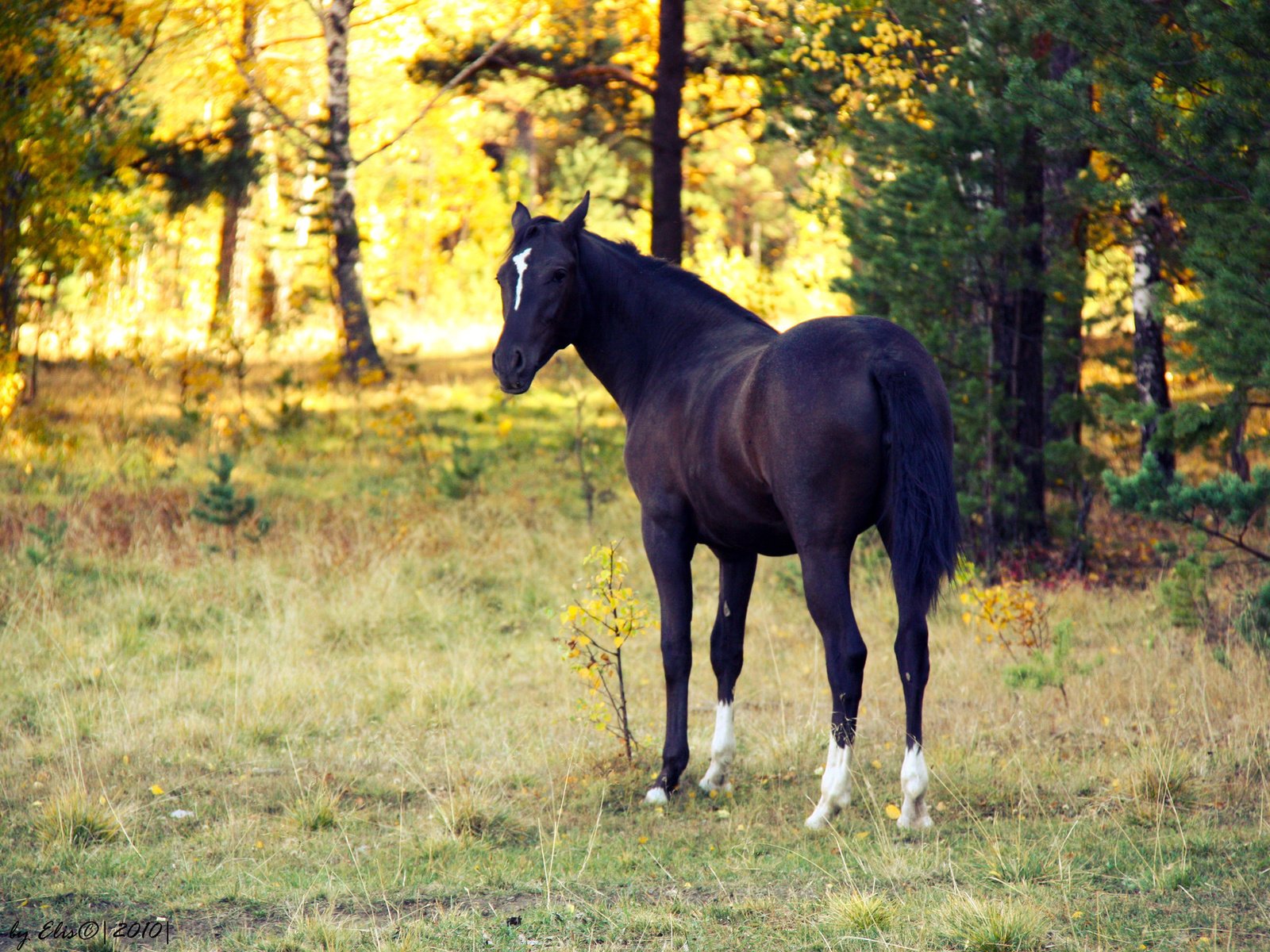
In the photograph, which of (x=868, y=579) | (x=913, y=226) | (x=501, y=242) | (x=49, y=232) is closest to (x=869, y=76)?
(x=913, y=226)

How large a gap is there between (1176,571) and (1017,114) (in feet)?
10.6

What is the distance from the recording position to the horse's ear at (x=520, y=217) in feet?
16.8

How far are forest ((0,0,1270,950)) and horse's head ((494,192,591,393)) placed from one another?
0.77m

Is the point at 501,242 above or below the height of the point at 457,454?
above

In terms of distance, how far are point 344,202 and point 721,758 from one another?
1236cm

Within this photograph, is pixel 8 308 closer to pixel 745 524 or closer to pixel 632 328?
pixel 632 328

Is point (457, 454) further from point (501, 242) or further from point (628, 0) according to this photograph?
point (501, 242)

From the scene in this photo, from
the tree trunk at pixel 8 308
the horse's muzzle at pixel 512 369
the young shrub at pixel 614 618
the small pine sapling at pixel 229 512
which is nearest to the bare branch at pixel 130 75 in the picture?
the tree trunk at pixel 8 308

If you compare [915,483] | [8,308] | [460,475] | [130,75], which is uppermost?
[130,75]

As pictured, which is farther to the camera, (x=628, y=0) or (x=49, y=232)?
(x=628, y=0)

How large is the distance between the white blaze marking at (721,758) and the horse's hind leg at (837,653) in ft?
2.04

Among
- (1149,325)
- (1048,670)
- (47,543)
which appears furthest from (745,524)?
(47,543)

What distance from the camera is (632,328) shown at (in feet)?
17.6

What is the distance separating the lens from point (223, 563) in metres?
8.43
